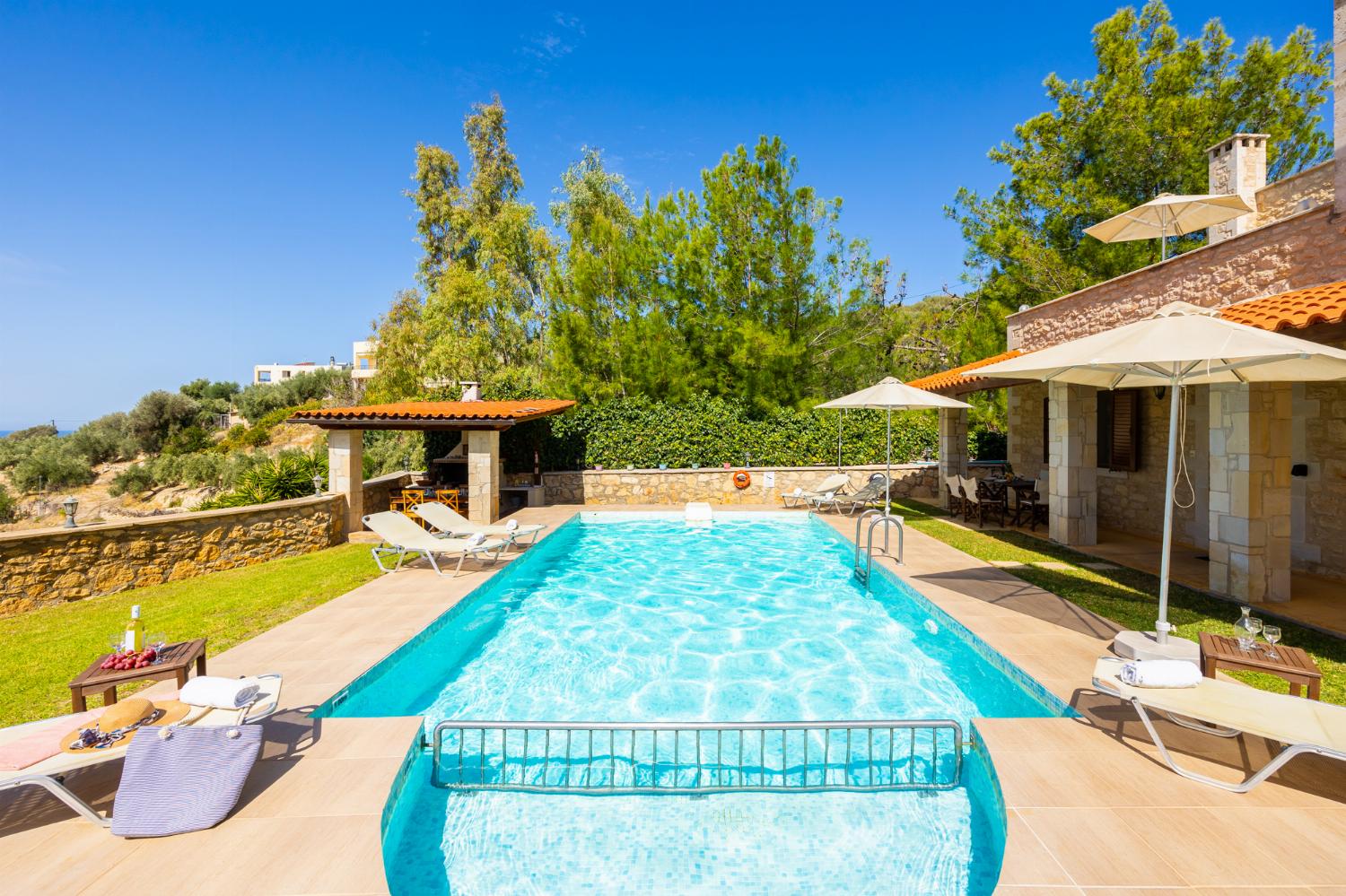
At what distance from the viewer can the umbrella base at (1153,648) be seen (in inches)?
175

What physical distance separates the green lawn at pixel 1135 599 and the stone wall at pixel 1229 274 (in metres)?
3.84

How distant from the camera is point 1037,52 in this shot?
2423 cm

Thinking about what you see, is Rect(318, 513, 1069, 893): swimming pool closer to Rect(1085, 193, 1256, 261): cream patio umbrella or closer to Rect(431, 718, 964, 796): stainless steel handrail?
Rect(431, 718, 964, 796): stainless steel handrail

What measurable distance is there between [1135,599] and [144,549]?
14254 millimetres

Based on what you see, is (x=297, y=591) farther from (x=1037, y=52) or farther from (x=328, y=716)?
(x=1037, y=52)

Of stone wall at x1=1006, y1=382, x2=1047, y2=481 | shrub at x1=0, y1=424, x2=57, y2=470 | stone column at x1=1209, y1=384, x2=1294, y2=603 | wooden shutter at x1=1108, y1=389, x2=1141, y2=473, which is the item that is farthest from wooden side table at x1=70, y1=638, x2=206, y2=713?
shrub at x1=0, y1=424, x2=57, y2=470

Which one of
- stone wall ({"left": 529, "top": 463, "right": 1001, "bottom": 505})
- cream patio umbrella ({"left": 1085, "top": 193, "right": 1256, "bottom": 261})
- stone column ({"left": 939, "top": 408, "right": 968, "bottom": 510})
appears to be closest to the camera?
cream patio umbrella ({"left": 1085, "top": 193, "right": 1256, "bottom": 261})

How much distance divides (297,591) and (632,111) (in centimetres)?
3171

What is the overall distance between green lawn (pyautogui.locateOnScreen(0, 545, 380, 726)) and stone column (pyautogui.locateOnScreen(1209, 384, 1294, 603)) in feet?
37.6

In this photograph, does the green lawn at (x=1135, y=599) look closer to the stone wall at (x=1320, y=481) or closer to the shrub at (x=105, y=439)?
the stone wall at (x=1320, y=481)

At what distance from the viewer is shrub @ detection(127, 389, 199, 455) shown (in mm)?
36750

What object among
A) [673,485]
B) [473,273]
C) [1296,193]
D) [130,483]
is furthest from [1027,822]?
[130,483]

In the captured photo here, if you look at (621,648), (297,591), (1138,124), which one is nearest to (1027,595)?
(621,648)

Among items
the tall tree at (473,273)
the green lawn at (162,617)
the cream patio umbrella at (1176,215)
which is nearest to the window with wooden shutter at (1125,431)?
the cream patio umbrella at (1176,215)
